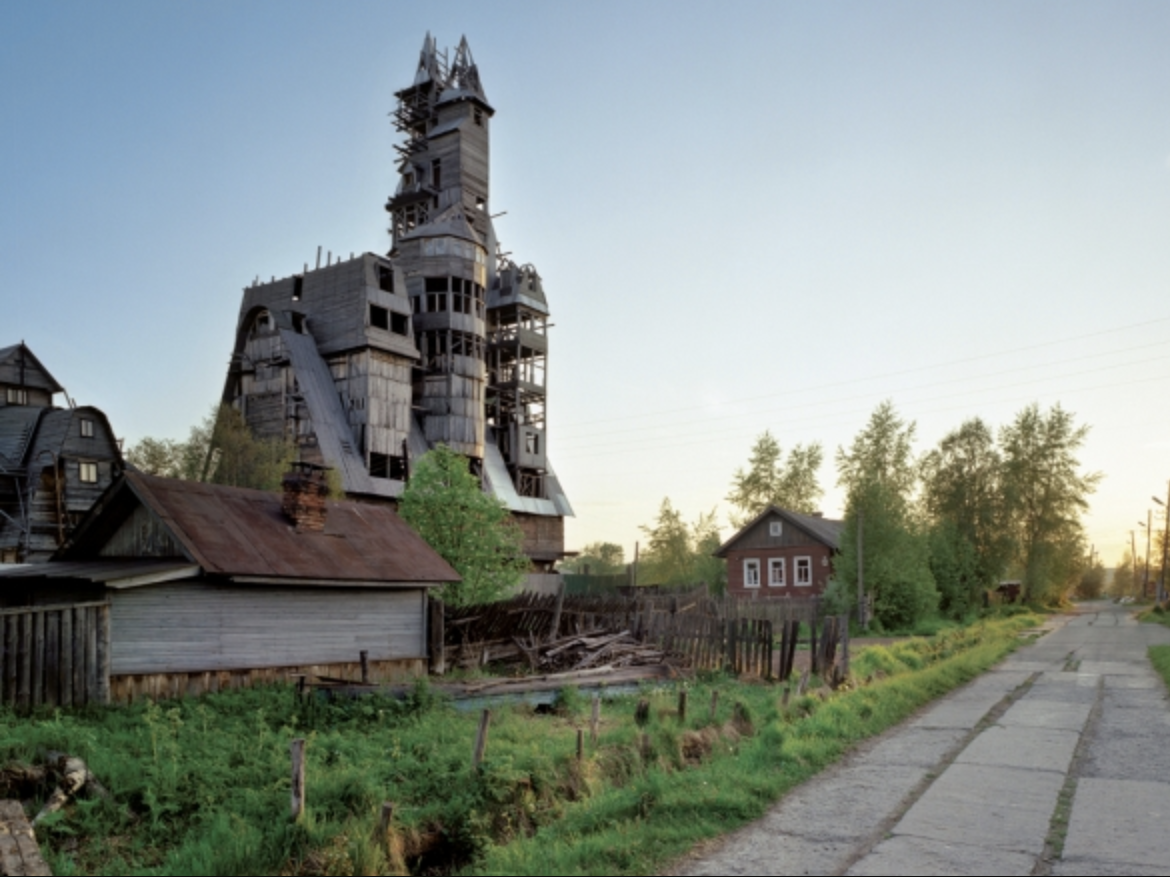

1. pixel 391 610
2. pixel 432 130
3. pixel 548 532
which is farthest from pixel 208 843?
pixel 432 130

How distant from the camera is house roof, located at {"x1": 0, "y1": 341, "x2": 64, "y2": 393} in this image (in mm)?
45906

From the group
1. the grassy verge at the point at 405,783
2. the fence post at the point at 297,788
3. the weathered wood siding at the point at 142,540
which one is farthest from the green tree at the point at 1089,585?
the fence post at the point at 297,788

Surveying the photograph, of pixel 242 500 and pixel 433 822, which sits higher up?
pixel 242 500

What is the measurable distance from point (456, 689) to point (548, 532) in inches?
1688

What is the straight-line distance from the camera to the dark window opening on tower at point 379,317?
160ft

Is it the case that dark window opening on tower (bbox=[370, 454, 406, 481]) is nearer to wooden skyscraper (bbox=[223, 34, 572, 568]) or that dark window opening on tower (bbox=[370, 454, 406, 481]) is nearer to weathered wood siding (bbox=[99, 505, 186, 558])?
wooden skyscraper (bbox=[223, 34, 572, 568])

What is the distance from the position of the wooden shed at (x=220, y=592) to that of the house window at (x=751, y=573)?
3494cm

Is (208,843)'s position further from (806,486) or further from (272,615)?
(806,486)

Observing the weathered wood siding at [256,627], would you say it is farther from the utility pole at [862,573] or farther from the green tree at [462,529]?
the utility pole at [862,573]

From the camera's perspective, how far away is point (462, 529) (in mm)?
26703

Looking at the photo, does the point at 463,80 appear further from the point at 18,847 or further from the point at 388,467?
the point at 18,847

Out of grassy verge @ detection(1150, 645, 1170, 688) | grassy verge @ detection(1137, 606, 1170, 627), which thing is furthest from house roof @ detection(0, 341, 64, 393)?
grassy verge @ detection(1137, 606, 1170, 627)

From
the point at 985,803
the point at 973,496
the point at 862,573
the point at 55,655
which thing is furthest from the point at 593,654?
the point at 973,496

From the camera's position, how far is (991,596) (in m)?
74.1
